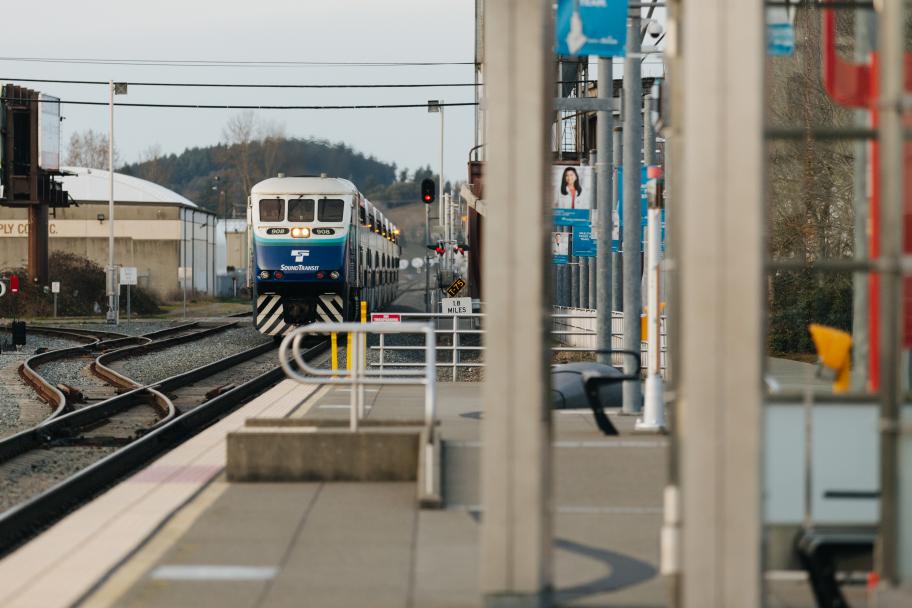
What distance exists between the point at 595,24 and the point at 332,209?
17.9m

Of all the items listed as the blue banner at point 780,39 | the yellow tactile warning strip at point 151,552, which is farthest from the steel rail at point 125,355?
the blue banner at point 780,39

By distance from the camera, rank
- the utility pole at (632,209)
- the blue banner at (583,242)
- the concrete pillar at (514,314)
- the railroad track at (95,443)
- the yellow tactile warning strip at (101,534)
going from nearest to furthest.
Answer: the concrete pillar at (514,314)
the yellow tactile warning strip at (101,534)
the railroad track at (95,443)
the utility pole at (632,209)
the blue banner at (583,242)

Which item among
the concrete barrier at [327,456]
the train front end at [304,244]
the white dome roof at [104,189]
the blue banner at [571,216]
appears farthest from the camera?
Answer: the white dome roof at [104,189]

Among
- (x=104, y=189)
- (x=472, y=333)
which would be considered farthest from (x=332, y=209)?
(x=104, y=189)

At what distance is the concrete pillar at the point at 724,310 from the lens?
5086 millimetres

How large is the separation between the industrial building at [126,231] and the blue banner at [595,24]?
5435cm

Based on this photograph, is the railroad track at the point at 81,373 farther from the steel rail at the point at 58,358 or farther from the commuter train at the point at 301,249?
the commuter train at the point at 301,249

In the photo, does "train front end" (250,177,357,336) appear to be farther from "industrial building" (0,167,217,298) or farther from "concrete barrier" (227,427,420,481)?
"industrial building" (0,167,217,298)

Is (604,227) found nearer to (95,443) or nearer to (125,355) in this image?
(95,443)

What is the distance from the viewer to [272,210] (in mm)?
30391

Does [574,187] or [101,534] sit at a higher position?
[574,187]

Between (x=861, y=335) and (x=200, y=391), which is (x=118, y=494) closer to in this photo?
(x=861, y=335)

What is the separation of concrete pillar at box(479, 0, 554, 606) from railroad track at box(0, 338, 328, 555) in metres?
4.90

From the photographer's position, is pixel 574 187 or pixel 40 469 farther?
Answer: pixel 574 187
